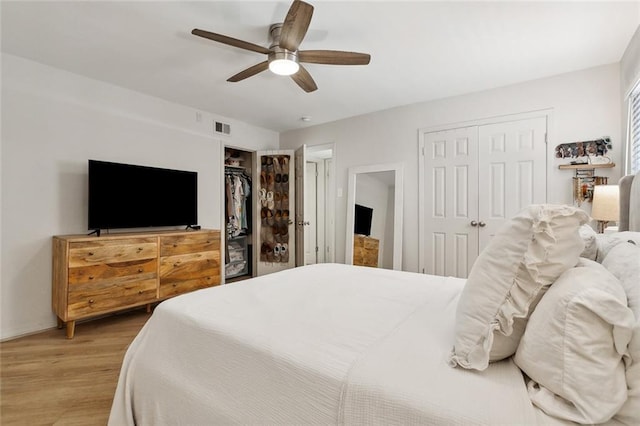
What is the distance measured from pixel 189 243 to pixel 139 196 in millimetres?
721

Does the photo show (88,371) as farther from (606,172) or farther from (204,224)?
(606,172)

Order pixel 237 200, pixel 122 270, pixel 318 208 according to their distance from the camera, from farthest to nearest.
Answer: pixel 318 208 → pixel 237 200 → pixel 122 270

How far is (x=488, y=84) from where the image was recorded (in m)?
3.11

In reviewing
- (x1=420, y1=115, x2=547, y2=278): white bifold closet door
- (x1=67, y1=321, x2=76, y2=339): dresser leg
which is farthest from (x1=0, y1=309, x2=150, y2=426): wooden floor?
(x1=420, y1=115, x2=547, y2=278): white bifold closet door

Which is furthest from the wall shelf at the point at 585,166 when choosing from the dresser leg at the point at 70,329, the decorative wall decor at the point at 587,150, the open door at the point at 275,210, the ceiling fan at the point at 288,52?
the dresser leg at the point at 70,329

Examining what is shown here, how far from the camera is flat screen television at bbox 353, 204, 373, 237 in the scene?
3983 millimetres

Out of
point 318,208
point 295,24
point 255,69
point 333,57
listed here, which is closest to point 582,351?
point 295,24

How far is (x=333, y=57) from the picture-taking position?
217 cm

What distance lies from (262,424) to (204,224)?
11.2 feet

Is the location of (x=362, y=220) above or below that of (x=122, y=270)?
above

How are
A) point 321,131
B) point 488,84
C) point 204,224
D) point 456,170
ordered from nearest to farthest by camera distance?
point 488,84 < point 456,170 < point 204,224 < point 321,131

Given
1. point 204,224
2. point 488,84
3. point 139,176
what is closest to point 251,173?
point 204,224

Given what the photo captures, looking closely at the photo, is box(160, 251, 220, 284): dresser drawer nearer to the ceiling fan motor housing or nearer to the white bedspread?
the white bedspread

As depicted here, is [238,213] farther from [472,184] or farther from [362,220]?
[472,184]
